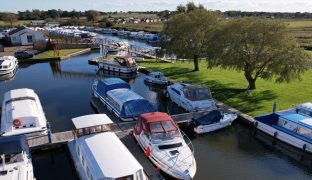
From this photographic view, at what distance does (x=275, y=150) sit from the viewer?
81.4ft

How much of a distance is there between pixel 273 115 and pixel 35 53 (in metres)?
54.3

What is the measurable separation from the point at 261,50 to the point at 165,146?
→ 18.5 meters

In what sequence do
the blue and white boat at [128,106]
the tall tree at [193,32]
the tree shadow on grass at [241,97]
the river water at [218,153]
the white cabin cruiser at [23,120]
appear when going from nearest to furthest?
the river water at [218,153] < the white cabin cruiser at [23,120] < the blue and white boat at [128,106] < the tree shadow on grass at [241,97] < the tall tree at [193,32]

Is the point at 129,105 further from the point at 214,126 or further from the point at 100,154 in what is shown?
the point at 100,154

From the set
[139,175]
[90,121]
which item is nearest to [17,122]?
[90,121]

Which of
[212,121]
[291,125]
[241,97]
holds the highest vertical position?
[241,97]

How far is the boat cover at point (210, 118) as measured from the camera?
27434 millimetres

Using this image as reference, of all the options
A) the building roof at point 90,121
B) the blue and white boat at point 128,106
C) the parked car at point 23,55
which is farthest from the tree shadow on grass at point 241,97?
the parked car at point 23,55

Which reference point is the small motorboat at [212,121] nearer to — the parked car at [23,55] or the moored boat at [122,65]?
the moored boat at [122,65]

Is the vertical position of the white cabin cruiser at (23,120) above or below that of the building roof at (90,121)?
below

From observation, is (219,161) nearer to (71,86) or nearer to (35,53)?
(71,86)

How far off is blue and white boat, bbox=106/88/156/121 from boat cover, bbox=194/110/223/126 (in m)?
4.47

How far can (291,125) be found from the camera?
25.7 metres

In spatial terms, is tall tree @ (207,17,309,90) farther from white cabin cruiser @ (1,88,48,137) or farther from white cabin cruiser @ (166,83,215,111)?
white cabin cruiser @ (1,88,48,137)
